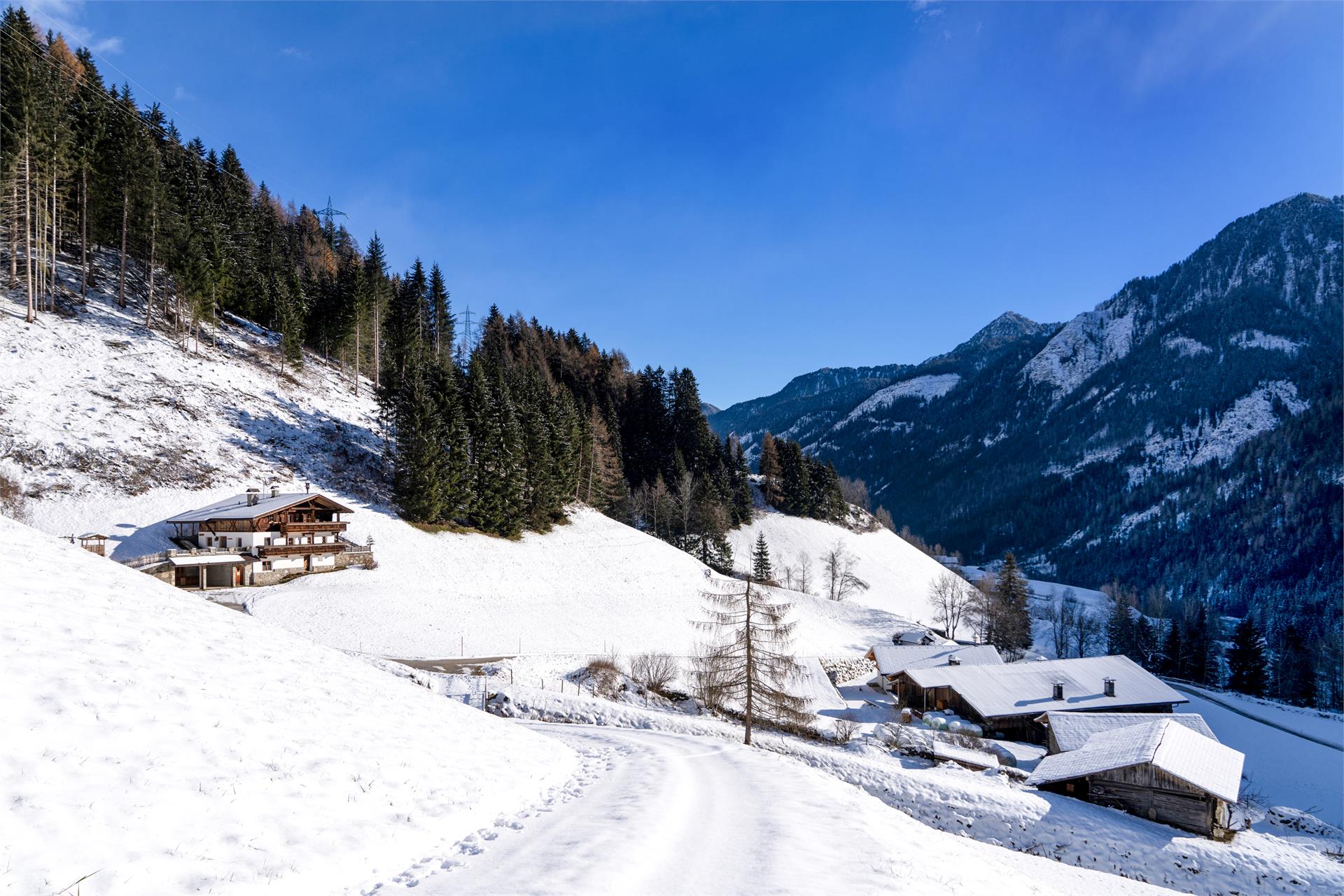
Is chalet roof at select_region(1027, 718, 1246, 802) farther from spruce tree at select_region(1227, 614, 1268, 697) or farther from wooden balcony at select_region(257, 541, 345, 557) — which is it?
spruce tree at select_region(1227, 614, 1268, 697)

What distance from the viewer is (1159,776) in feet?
87.8

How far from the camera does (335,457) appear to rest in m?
54.0

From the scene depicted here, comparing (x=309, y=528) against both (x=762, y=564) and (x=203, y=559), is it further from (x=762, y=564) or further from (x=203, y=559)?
(x=762, y=564)

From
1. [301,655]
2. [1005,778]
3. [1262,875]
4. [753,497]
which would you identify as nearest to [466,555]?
[301,655]

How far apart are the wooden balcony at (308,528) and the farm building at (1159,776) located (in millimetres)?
47497

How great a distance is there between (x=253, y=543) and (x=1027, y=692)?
6011 cm

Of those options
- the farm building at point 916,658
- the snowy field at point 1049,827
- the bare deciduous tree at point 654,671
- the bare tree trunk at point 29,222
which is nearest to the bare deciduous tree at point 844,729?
the snowy field at point 1049,827

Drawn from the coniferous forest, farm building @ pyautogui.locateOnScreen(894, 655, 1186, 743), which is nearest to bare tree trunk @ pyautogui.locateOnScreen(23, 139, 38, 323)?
the coniferous forest

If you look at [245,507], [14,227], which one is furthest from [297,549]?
[14,227]

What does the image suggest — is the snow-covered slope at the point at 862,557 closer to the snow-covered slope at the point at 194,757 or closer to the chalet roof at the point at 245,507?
the chalet roof at the point at 245,507

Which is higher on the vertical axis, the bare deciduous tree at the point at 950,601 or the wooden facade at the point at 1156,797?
the wooden facade at the point at 1156,797

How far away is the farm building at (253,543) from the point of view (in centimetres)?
3869

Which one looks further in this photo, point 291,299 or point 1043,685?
point 291,299

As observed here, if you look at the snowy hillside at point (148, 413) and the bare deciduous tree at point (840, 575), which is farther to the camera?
the bare deciduous tree at point (840, 575)
